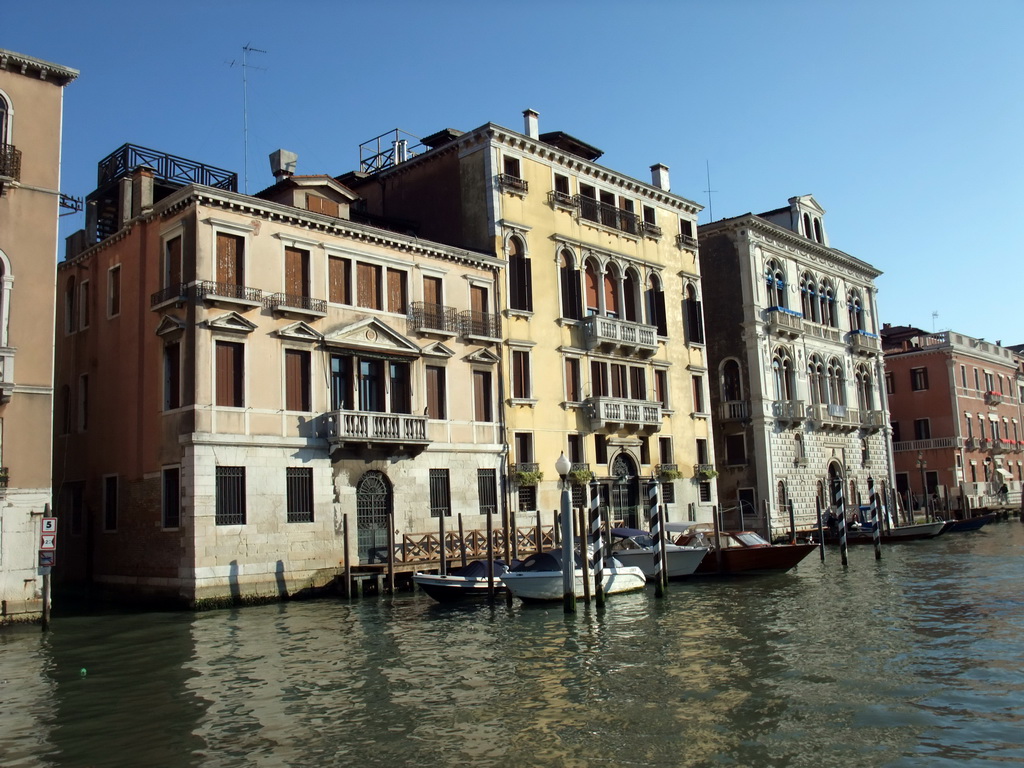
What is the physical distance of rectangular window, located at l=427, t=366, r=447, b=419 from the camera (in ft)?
84.5

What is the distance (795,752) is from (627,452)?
22877mm

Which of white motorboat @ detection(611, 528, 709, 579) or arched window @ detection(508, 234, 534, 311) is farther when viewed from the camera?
arched window @ detection(508, 234, 534, 311)

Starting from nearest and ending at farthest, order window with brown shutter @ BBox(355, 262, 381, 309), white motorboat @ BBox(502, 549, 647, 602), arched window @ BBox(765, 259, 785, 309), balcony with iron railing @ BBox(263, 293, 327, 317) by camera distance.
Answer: white motorboat @ BBox(502, 549, 647, 602), balcony with iron railing @ BBox(263, 293, 327, 317), window with brown shutter @ BBox(355, 262, 381, 309), arched window @ BBox(765, 259, 785, 309)

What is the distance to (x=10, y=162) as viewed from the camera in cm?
1856

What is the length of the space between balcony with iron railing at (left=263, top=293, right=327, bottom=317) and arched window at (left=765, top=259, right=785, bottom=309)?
22379mm

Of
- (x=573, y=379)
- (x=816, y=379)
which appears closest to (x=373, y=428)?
(x=573, y=379)

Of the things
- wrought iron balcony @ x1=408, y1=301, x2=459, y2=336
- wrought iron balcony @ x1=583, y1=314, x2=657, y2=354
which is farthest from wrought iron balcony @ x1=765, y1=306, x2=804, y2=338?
wrought iron balcony @ x1=408, y1=301, x2=459, y2=336

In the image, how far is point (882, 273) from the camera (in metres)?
48.0

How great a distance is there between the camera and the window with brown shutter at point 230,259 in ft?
71.7

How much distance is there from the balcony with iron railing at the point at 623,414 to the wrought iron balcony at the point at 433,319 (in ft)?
19.0

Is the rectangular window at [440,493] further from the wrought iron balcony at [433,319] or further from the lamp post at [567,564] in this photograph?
the lamp post at [567,564]

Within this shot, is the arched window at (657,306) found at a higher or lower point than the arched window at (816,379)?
higher

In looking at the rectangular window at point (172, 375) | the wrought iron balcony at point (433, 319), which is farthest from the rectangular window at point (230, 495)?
the wrought iron balcony at point (433, 319)

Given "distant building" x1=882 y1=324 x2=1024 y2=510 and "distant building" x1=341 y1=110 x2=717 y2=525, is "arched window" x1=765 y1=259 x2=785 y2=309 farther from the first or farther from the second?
"distant building" x1=882 y1=324 x2=1024 y2=510
